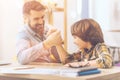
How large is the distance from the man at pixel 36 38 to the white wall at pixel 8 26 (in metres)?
0.54

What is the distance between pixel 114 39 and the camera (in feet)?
5.64

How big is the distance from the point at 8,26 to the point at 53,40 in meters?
0.81

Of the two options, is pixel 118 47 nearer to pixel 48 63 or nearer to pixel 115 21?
pixel 115 21

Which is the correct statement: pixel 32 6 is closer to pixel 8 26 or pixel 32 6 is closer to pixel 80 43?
pixel 80 43

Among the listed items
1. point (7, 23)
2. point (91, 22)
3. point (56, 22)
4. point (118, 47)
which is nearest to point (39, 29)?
point (56, 22)

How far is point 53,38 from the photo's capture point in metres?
1.43

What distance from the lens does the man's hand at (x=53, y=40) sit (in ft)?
4.66

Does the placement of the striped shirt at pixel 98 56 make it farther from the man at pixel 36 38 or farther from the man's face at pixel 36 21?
the man's face at pixel 36 21

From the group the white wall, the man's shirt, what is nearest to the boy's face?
the man's shirt

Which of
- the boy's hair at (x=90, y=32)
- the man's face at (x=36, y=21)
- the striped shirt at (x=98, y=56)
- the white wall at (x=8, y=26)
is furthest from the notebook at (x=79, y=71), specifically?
the white wall at (x=8, y=26)

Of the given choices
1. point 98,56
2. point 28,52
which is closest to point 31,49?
point 28,52

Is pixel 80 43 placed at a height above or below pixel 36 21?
below

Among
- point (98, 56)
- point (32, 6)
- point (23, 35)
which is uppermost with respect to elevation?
point (32, 6)

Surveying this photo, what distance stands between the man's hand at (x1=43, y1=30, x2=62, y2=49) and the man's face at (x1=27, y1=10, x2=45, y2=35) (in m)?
0.06
